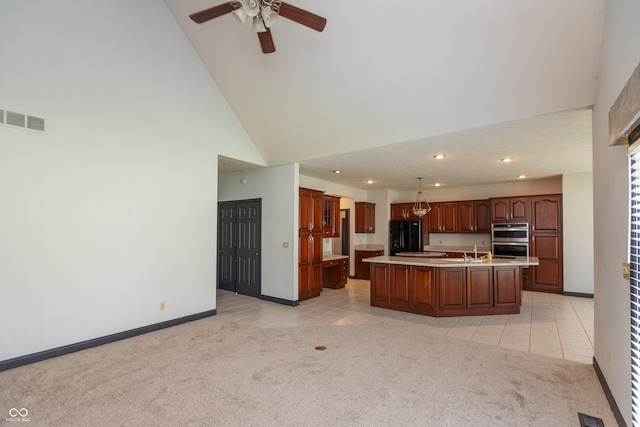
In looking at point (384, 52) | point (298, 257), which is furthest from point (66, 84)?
point (298, 257)

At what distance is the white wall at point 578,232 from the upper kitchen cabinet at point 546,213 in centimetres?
13

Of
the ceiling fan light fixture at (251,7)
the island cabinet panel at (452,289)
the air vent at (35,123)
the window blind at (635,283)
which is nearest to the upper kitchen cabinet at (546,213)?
the island cabinet panel at (452,289)

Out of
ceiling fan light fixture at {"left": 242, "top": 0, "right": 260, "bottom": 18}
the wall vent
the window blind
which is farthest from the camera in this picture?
the wall vent

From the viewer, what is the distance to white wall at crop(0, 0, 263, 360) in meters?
3.13

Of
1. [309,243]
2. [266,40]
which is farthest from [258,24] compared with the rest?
[309,243]

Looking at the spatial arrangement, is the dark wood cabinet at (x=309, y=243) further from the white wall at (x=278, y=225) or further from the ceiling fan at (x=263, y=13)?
the ceiling fan at (x=263, y=13)

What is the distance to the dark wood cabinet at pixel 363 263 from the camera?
8.18m

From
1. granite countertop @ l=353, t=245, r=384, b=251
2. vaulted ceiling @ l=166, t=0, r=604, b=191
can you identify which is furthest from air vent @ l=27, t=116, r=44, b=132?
granite countertop @ l=353, t=245, r=384, b=251

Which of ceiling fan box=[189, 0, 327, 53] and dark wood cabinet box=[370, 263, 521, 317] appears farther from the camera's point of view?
dark wood cabinet box=[370, 263, 521, 317]

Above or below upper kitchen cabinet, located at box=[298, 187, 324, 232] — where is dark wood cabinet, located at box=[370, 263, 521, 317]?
below

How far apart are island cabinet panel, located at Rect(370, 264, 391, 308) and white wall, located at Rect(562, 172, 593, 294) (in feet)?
13.7

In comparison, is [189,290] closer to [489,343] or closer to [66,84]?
[66,84]

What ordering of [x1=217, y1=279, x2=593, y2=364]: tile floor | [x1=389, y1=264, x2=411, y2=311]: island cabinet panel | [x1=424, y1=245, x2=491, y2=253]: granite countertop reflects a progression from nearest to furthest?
[x1=217, y1=279, x2=593, y2=364]: tile floor, [x1=389, y1=264, x2=411, y2=311]: island cabinet panel, [x1=424, y1=245, x2=491, y2=253]: granite countertop

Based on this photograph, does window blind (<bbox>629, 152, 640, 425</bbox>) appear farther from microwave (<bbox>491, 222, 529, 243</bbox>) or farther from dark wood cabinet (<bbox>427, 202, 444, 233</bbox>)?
dark wood cabinet (<bbox>427, 202, 444, 233</bbox>)
